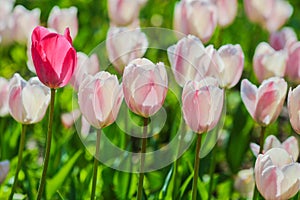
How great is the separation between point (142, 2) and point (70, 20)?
778mm

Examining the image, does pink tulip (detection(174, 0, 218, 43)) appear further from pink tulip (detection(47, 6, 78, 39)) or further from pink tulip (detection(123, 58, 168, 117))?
pink tulip (detection(123, 58, 168, 117))

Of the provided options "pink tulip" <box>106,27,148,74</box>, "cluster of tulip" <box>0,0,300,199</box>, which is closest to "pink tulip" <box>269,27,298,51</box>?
"cluster of tulip" <box>0,0,300,199</box>

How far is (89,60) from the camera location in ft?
6.49

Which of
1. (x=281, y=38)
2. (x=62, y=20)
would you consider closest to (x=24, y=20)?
(x=62, y=20)

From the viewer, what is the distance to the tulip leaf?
2086 millimetres

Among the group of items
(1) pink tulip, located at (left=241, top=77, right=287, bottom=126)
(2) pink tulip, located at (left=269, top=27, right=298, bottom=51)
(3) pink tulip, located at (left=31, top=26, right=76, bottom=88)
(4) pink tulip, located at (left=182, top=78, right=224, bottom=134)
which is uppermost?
(3) pink tulip, located at (left=31, top=26, right=76, bottom=88)

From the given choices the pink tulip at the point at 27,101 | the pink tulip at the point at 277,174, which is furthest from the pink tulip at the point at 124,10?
the pink tulip at the point at 277,174

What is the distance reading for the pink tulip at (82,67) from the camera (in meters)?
1.88

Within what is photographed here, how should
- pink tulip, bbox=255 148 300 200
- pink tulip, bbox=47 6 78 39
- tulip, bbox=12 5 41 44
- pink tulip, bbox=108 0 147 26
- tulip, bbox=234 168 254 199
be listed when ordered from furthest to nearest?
pink tulip, bbox=108 0 147 26 → tulip, bbox=12 5 41 44 → pink tulip, bbox=47 6 78 39 → tulip, bbox=234 168 254 199 → pink tulip, bbox=255 148 300 200

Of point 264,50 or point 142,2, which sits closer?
point 264,50

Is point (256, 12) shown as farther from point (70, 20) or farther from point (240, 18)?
point (240, 18)

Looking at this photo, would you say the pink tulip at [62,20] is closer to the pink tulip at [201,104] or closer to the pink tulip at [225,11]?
the pink tulip at [225,11]

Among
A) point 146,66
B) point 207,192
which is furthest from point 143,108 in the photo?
point 207,192

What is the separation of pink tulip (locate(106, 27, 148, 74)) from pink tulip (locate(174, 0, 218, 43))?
263mm
